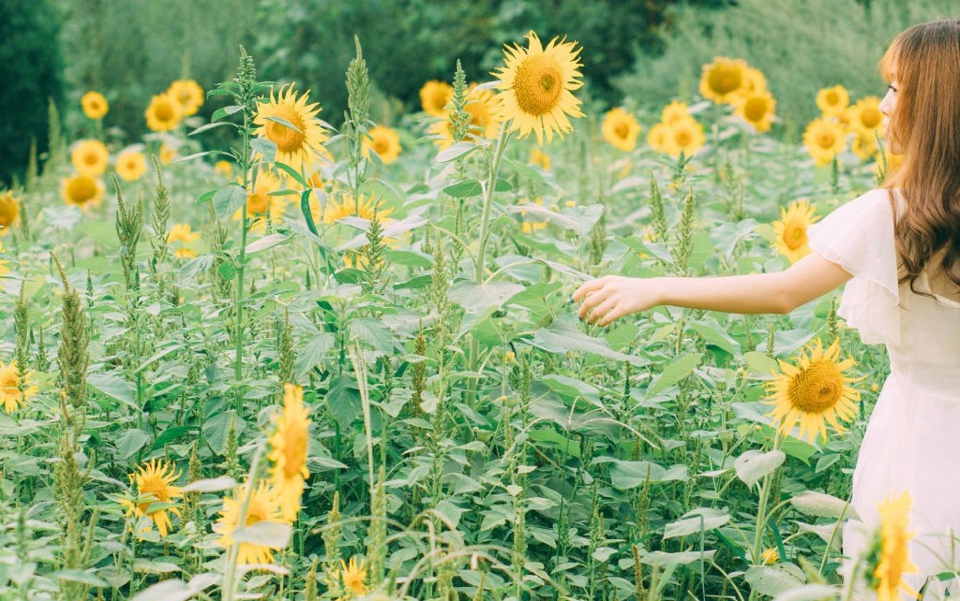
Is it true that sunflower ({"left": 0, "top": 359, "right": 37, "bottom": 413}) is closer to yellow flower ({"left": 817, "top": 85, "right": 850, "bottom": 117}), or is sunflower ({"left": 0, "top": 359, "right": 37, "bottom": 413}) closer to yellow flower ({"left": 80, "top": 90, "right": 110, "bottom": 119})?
yellow flower ({"left": 817, "top": 85, "right": 850, "bottom": 117})

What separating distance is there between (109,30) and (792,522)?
9.19m

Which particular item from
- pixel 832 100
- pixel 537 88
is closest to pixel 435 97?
pixel 832 100

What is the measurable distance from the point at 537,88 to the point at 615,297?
536 millimetres

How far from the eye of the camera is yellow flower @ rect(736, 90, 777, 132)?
481 centimetres

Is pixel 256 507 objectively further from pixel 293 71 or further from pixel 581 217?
pixel 293 71

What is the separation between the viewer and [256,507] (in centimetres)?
152

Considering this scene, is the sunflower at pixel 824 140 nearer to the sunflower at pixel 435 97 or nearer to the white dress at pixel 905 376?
the sunflower at pixel 435 97

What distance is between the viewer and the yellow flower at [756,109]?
4.81 m

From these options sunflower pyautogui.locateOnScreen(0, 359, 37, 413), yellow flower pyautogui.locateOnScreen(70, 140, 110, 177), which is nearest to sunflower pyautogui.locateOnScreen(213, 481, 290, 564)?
sunflower pyautogui.locateOnScreen(0, 359, 37, 413)

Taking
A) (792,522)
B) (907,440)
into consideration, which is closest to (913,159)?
(907,440)

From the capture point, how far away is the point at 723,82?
5.11 metres

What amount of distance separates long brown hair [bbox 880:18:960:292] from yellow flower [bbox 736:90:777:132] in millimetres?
2698

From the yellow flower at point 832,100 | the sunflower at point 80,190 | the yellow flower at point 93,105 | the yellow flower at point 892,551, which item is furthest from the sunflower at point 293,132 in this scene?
the yellow flower at point 93,105

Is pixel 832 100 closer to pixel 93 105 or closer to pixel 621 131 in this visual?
pixel 621 131
